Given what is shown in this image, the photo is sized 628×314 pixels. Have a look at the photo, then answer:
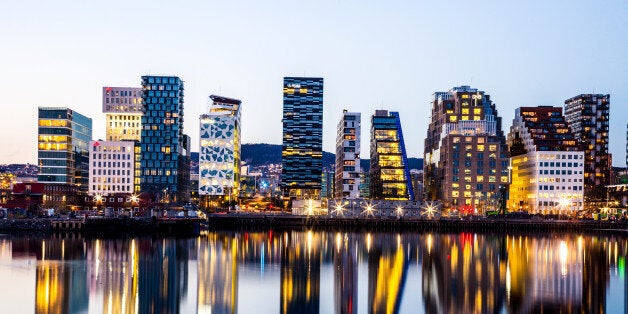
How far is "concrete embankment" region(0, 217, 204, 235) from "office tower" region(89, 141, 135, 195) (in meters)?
73.8

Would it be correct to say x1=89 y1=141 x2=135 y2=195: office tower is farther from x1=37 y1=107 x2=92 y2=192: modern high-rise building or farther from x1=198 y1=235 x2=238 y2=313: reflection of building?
x1=198 y1=235 x2=238 y2=313: reflection of building

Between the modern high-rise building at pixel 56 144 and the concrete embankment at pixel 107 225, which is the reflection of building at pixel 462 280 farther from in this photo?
the modern high-rise building at pixel 56 144

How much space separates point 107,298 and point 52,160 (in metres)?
137

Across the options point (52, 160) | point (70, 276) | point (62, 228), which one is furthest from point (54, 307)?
point (52, 160)

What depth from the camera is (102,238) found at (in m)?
104

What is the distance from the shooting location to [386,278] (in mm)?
62875

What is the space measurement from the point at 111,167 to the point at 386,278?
143m

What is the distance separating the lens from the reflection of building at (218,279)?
4800 cm

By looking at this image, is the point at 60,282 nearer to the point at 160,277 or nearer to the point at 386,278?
the point at 160,277

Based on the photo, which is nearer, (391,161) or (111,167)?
(111,167)

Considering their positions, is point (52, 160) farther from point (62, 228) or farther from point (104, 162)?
point (62, 228)

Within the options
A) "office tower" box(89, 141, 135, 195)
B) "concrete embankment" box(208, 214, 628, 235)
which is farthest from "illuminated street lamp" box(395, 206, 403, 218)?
"office tower" box(89, 141, 135, 195)

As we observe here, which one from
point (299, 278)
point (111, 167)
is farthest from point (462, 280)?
point (111, 167)

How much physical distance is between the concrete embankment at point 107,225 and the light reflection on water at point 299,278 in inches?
729
